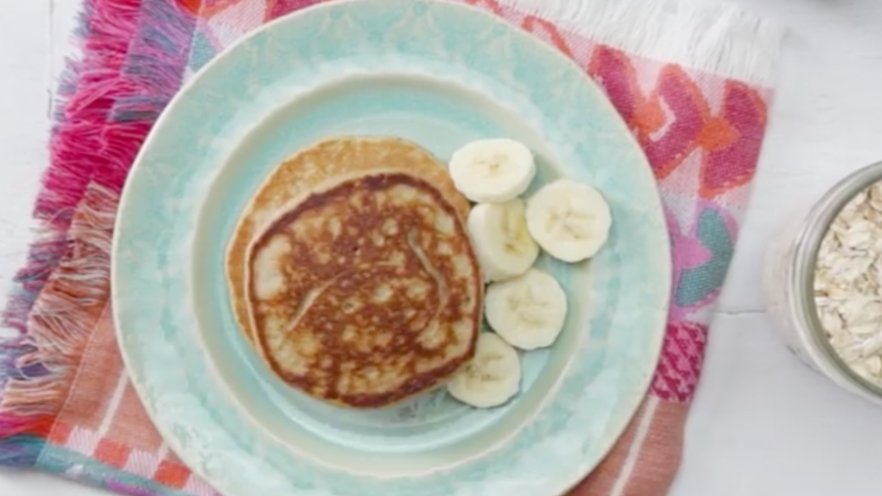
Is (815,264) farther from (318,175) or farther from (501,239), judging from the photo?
(318,175)

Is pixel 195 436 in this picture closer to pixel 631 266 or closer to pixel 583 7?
pixel 631 266

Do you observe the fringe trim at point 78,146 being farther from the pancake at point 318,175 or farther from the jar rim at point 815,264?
the jar rim at point 815,264

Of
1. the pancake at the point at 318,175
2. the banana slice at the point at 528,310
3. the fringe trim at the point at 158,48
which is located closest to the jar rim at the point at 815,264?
the banana slice at the point at 528,310

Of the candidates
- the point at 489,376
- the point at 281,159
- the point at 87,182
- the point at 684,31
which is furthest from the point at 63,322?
the point at 684,31

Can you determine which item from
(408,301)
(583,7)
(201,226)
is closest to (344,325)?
(408,301)

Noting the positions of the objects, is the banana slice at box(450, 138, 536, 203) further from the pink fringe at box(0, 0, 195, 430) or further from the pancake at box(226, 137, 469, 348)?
the pink fringe at box(0, 0, 195, 430)
